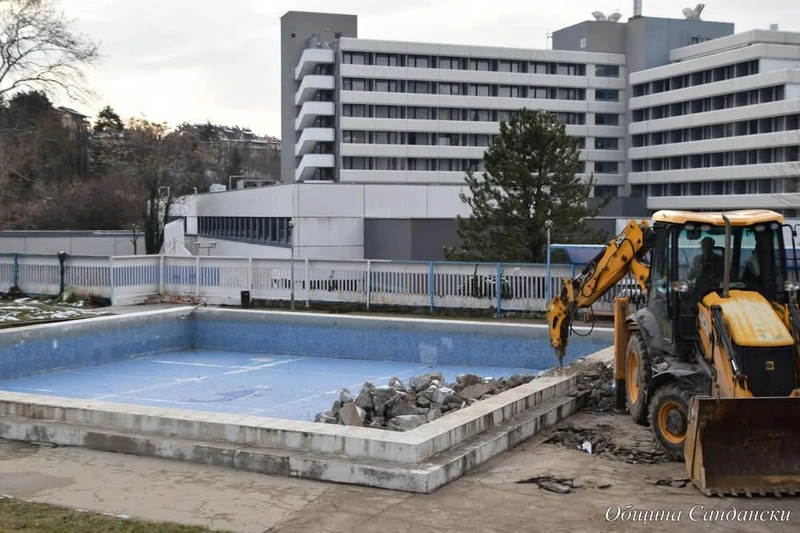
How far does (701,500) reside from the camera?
9.14 meters

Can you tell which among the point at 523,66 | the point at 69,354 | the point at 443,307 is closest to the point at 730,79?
the point at 523,66

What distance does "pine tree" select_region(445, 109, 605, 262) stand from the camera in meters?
31.9

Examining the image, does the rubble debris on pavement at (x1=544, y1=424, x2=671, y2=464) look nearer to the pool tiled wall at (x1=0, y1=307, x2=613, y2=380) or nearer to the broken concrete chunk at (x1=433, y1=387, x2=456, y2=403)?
the broken concrete chunk at (x1=433, y1=387, x2=456, y2=403)

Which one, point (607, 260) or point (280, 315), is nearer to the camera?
point (607, 260)

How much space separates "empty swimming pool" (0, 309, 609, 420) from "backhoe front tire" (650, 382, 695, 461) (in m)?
7.55

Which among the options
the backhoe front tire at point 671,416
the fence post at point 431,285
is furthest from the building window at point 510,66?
the backhoe front tire at point 671,416

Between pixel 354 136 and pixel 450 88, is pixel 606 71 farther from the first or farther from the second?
pixel 354 136

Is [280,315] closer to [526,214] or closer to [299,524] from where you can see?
[526,214]

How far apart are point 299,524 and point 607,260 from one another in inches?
278

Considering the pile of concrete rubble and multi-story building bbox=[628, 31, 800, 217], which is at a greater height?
multi-story building bbox=[628, 31, 800, 217]

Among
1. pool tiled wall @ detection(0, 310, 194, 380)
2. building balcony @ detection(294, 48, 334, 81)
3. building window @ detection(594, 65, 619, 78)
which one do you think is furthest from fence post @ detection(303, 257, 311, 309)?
building window @ detection(594, 65, 619, 78)

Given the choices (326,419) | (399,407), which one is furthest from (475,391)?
(326,419)

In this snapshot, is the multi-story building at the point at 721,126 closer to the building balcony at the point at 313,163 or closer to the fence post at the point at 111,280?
the building balcony at the point at 313,163

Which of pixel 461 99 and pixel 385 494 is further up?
A: pixel 461 99
